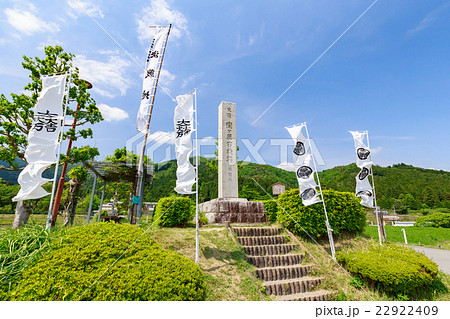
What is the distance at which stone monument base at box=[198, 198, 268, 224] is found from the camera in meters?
8.35

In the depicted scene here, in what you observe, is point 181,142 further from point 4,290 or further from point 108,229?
point 4,290

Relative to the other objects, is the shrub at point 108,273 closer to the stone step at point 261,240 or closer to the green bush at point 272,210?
the stone step at point 261,240

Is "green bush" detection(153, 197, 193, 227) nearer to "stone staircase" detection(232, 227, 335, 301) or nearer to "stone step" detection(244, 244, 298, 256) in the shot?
"stone staircase" detection(232, 227, 335, 301)

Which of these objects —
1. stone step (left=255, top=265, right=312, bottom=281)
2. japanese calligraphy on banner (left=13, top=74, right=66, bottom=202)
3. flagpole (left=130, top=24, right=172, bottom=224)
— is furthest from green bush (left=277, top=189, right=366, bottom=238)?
japanese calligraphy on banner (left=13, top=74, right=66, bottom=202)

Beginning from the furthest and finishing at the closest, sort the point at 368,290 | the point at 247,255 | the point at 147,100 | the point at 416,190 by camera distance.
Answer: the point at 416,190, the point at 147,100, the point at 247,255, the point at 368,290

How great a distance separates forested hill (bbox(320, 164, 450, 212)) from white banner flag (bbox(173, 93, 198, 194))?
90.1 ft

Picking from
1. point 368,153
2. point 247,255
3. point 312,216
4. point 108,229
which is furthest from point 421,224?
point 108,229

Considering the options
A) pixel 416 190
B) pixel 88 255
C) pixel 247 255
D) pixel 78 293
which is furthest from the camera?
pixel 416 190

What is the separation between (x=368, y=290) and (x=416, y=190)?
44.4m

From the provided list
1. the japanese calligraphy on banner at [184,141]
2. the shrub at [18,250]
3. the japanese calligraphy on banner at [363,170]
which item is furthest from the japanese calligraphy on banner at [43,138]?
the japanese calligraphy on banner at [363,170]

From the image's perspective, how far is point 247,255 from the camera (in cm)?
555

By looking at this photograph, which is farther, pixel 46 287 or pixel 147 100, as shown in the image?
pixel 147 100

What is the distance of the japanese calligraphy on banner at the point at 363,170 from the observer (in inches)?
316

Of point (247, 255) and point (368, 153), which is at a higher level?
point (368, 153)
